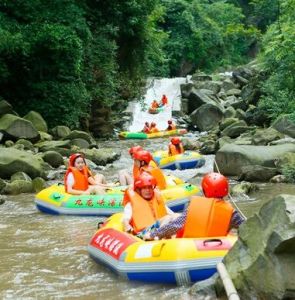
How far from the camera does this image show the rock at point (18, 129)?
1503 centimetres

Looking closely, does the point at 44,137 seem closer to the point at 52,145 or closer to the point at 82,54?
the point at 52,145

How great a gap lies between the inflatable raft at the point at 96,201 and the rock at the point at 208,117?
48.5 feet

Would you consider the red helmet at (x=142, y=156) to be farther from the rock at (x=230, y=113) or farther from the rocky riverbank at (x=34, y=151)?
the rock at (x=230, y=113)

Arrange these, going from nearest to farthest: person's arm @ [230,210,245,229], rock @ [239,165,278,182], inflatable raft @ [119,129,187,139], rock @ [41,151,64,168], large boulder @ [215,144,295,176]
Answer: person's arm @ [230,210,245,229], rock @ [239,165,278,182], large boulder @ [215,144,295,176], rock @ [41,151,64,168], inflatable raft @ [119,129,187,139]

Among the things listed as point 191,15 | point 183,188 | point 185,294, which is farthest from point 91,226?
point 191,15

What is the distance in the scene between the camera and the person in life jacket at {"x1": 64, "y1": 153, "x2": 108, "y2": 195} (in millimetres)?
8773

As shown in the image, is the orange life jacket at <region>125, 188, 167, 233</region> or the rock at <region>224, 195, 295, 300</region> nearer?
the rock at <region>224, 195, 295, 300</region>

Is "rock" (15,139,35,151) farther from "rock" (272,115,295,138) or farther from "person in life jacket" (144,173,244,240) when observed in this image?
"person in life jacket" (144,173,244,240)

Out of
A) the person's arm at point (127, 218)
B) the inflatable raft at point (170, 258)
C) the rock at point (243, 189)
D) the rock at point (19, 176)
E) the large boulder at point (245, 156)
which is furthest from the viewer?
the large boulder at point (245, 156)

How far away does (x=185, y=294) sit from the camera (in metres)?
4.69

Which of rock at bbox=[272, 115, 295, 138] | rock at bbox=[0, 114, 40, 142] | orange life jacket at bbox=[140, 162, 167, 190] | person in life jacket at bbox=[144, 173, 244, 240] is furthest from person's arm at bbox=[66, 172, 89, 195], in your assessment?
rock at bbox=[272, 115, 295, 138]

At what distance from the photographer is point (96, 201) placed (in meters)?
8.37

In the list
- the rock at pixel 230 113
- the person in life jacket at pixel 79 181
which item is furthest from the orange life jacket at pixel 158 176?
the rock at pixel 230 113

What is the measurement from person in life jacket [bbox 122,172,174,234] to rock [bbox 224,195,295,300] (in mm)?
1586
